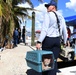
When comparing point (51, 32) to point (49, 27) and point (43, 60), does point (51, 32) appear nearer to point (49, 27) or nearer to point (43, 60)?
point (49, 27)

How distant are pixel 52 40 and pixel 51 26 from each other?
29 cm

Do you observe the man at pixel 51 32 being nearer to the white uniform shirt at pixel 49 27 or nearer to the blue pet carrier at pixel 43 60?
the white uniform shirt at pixel 49 27

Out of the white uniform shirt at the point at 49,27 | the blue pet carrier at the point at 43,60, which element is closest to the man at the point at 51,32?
the white uniform shirt at the point at 49,27

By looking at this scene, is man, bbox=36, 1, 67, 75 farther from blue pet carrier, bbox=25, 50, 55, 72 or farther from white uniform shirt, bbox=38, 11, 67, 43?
blue pet carrier, bbox=25, 50, 55, 72

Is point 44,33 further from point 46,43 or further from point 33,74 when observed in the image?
point 33,74

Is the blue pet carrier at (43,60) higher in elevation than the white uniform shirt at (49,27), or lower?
lower

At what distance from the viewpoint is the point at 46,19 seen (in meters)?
5.39

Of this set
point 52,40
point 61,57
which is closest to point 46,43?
point 52,40

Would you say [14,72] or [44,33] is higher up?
[44,33]

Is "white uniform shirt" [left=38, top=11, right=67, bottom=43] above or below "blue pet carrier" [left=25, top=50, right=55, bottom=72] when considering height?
above

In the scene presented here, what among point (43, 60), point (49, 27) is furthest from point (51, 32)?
point (43, 60)

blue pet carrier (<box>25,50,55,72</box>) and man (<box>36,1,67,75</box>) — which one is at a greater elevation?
man (<box>36,1,67,75</box>)

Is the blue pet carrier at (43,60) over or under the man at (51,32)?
under

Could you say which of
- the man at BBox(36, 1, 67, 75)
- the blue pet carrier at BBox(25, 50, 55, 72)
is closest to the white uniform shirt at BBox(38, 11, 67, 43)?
the man at BBox(36, 1, 67, 75)
